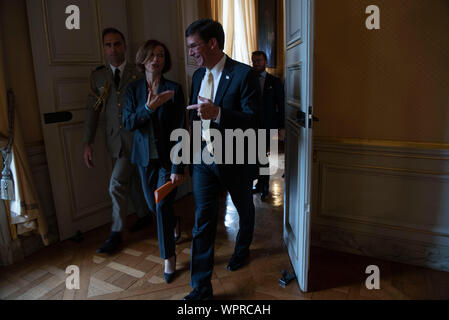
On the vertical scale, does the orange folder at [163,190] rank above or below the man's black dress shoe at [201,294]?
above

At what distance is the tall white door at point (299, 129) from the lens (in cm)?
158

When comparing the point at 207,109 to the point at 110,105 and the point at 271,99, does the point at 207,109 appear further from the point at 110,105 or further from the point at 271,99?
the point at 271,99

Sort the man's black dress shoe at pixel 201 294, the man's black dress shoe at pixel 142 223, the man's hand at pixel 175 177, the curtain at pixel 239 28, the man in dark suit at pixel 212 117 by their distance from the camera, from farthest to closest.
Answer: the curtain at pixel 239 28 → the man's black dress shoe at pixel 142 223 → the man's hand at pixel 175 177 → the man's black dress shoe at pixel 201 294 → the man in dark suit at pixel 212 117

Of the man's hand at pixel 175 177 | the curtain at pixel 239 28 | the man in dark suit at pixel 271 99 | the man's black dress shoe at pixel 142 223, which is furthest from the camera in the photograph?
A: the curtain at pixel 239 28

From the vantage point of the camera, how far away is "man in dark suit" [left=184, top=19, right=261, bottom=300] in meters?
1.66

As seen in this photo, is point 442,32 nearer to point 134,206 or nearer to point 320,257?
point 320,257

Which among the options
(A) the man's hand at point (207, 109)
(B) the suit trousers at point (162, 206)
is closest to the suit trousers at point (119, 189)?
(B) the suit trousers at point (162, 206)

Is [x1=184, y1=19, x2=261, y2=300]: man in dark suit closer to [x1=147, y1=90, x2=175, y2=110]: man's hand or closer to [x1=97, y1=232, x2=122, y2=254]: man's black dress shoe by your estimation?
[x1=147, y1=90, x2=175, y2=110]: man's hand

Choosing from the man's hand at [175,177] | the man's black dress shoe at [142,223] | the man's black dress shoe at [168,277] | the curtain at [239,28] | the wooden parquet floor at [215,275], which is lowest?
the wooden parquet floor at [215,275]

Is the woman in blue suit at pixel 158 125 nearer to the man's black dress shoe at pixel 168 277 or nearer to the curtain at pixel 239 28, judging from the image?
the man's black dress shoe at pixel 168 277

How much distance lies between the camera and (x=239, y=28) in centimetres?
540

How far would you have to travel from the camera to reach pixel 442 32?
183 cm

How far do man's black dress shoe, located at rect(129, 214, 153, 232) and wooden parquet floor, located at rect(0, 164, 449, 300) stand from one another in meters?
0.14

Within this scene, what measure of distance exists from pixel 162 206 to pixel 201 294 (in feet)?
1.76
